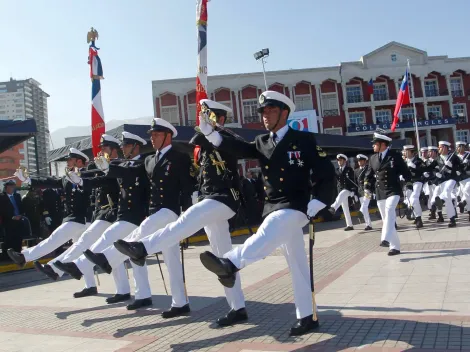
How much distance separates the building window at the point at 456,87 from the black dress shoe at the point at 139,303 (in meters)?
59.9

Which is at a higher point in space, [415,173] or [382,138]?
[382,138]

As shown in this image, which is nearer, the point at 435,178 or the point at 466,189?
the point at 466,189

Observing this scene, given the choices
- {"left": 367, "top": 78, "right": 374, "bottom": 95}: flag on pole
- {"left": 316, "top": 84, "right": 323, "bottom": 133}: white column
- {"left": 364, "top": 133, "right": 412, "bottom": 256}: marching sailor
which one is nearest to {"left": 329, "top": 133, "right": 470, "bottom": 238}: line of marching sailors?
{"left": 364, "top": 133, "right": 412, "bottom": 256}: marching sailor

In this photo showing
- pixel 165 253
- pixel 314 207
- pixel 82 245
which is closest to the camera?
pixel 314 207

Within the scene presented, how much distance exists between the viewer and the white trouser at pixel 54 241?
23.9 feet

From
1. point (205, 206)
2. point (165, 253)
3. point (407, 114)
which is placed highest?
point (407, 114)

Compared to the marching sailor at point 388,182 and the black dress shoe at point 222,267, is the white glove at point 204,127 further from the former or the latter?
the marching sailor at point 388,182

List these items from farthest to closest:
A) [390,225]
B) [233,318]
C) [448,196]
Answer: [448,196], [390,225], [233,318]

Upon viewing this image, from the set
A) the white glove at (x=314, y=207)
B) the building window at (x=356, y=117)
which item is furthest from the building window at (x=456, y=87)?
the white glove at (x=314, y=207)

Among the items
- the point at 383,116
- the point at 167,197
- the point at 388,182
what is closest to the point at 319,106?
the point at 383,116

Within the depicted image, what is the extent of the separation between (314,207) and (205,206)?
4.08 feet

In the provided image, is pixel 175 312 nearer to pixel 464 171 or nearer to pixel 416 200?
pixel 416 200

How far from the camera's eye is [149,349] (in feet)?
15.4

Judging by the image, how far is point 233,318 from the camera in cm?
540
